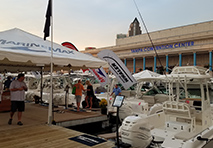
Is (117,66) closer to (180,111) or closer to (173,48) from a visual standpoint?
(180,111)

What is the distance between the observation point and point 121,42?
71.6 metres

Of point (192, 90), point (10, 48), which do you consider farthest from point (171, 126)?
point (192, 90)

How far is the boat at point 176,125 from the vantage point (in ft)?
17.1

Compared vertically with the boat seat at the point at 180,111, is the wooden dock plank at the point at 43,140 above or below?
below

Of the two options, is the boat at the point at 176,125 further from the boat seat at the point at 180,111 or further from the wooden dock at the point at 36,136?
the wooden dock at the point at 36,136

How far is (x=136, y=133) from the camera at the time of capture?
5.22 m

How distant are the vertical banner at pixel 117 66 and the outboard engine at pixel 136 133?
5968 mm

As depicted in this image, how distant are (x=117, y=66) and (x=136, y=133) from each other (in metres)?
6.38

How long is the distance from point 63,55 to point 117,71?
4115 millimetres

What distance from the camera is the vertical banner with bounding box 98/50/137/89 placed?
10969 mm

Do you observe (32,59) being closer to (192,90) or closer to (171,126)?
(171,126)

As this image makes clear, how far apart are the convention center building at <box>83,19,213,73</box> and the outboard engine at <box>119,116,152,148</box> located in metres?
39.7

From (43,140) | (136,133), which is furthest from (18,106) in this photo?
(136,133)

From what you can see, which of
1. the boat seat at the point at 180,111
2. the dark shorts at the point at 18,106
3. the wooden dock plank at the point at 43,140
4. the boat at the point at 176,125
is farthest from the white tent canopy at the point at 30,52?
the boat seat at the point at 180,111
